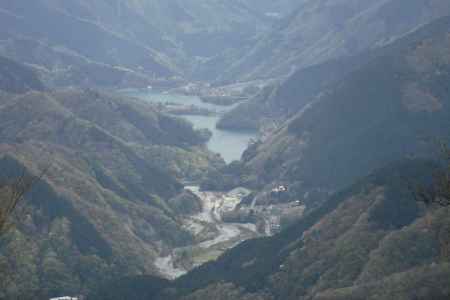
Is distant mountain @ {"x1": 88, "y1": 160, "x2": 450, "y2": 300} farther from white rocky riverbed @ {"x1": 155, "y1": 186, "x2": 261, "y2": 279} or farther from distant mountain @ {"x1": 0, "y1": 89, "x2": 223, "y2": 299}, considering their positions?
white rocky riverbed @ {"x1": 155, "y1": 186, "x2": 261, "y2": 279}

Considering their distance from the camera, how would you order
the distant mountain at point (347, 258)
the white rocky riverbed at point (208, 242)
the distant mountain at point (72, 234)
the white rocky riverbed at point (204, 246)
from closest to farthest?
the distant mountain at point (347, 258) < the distant mountain at point (72, 234) < the white rocky riverbed at point (204, 246) < the white rocky riverbed at point (208, 242)

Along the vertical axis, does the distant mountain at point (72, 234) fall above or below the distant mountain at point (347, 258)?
above

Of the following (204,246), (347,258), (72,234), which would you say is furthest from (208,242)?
(347,258)

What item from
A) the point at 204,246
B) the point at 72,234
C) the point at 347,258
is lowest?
the point at 347,258

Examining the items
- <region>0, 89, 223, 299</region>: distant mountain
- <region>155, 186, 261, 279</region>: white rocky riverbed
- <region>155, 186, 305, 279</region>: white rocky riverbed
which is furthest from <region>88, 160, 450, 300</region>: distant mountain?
<region>155, 186, 305, 279</region>: white rocky riverbed

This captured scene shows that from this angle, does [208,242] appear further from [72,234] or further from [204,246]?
[72,234]

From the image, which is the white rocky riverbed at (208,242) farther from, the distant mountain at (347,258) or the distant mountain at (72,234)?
the distant mountain at (347,258)

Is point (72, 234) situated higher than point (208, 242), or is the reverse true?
point (208, 242)

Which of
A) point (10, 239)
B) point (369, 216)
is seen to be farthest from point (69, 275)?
point (369, 216)

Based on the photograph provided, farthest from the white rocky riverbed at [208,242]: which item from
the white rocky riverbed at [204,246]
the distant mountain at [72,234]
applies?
the distant mountain at [72,234]
